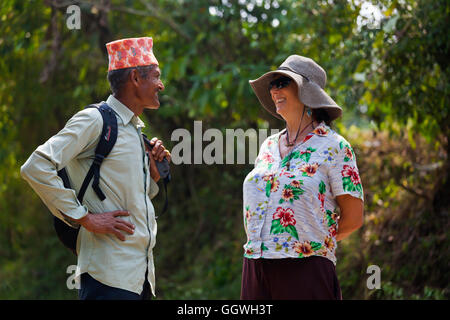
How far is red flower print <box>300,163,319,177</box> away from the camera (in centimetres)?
271

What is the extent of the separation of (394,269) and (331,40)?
212 centimetres

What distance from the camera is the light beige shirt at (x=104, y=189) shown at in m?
2.36

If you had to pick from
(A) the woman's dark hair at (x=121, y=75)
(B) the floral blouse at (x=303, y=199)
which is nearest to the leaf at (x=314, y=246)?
(B) the floral blouse at (x=303, y=199)

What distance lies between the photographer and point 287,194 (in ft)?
8.86

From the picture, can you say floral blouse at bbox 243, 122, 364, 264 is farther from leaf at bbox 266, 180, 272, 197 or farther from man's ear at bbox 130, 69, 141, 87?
man's ear at bbox 130, 69, 141, 87

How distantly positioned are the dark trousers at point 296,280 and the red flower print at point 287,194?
0.90ft

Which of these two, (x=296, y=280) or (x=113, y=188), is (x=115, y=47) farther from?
(x=296, y=280)

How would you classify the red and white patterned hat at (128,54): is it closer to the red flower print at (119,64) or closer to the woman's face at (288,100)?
the red flower print at (119,64)

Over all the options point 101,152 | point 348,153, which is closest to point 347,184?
point 348,153

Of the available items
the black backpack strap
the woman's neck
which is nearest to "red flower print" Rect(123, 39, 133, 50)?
the black backpack strap

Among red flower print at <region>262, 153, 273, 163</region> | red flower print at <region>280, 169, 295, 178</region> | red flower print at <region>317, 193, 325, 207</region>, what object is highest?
red flower print at <region>262, 153, 273, 163</region>

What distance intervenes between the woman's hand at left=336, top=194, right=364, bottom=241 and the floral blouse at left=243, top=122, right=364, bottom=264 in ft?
0.12
